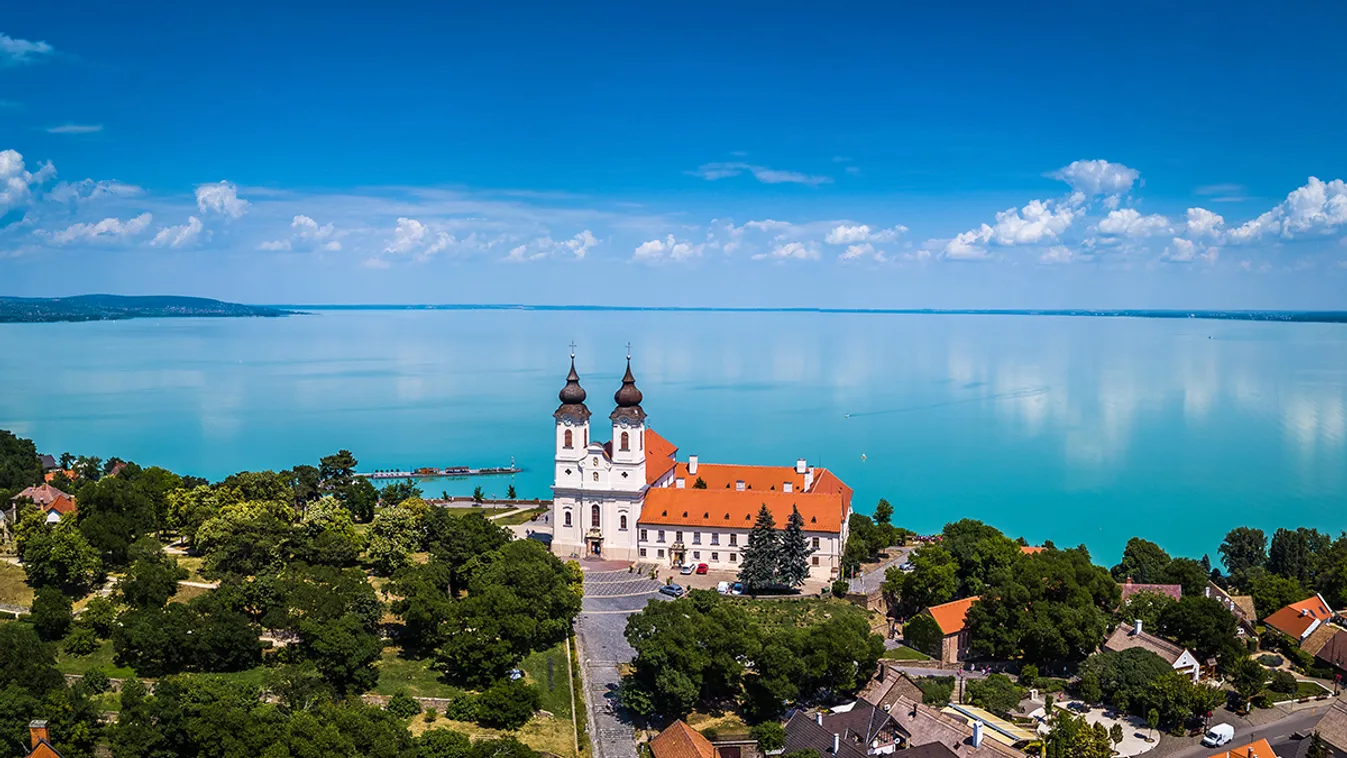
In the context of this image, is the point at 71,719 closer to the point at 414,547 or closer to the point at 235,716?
the point at 235,716

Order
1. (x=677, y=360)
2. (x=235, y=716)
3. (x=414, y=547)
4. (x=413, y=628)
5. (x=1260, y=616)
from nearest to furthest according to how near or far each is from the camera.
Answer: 1. (x=235, y=716)
2. (x=413, y=628)
3. (x=1260, y=616)
4. (x=414, y=547)
5. (x=677, y=360)

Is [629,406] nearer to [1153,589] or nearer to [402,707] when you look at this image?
[402,707]

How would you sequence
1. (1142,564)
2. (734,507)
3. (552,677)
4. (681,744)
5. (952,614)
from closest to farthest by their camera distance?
(681,744), (552,677), (952,614), (1142,564), (734,507)

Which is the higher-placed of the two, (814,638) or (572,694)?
(814,638)

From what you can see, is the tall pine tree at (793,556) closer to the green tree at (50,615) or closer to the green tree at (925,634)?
the green tree at (925,634)

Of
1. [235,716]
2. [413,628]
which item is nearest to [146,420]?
[413,628]

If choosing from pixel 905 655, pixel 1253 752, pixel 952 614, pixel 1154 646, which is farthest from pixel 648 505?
pixel 1253 752

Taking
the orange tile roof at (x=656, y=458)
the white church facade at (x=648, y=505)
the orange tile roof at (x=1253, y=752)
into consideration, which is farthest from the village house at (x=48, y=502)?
the orange tile roof at (x=1253, y=752)
